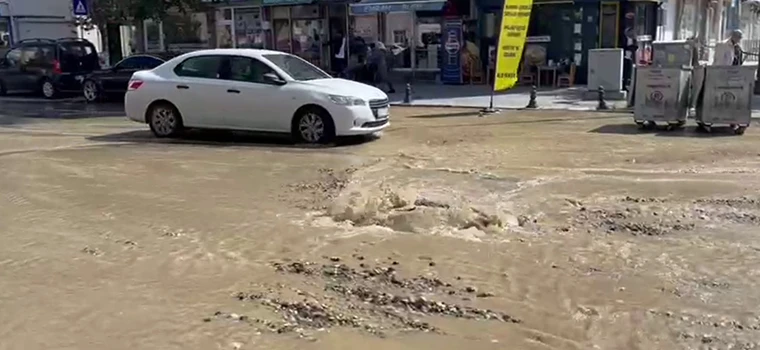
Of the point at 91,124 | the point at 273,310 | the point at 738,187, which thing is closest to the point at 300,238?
the point at 273,310

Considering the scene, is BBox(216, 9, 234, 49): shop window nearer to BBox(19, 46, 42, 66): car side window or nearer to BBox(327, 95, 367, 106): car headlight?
BBox(19, 46, 42, 66): car side window

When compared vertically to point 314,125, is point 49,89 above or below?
above

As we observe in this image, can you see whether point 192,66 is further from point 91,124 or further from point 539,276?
point 539,276

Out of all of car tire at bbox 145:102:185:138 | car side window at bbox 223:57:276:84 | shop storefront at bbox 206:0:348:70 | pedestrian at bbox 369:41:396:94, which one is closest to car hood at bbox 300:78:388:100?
car side window at bbox 223:57:276:84

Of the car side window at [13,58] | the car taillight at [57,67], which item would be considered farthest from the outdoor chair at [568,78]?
the car side window at [13,58]

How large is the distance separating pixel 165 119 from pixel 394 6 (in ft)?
36.9

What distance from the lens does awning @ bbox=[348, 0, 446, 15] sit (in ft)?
73.0

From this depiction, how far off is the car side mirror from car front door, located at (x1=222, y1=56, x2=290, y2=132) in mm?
36

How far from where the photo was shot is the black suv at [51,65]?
22.4 m

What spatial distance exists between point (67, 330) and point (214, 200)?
3.56 m

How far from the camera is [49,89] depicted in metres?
22.6

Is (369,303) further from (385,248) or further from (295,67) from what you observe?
(295,67)

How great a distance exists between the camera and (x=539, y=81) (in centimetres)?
2220

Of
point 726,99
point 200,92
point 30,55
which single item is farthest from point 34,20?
point 726,99
